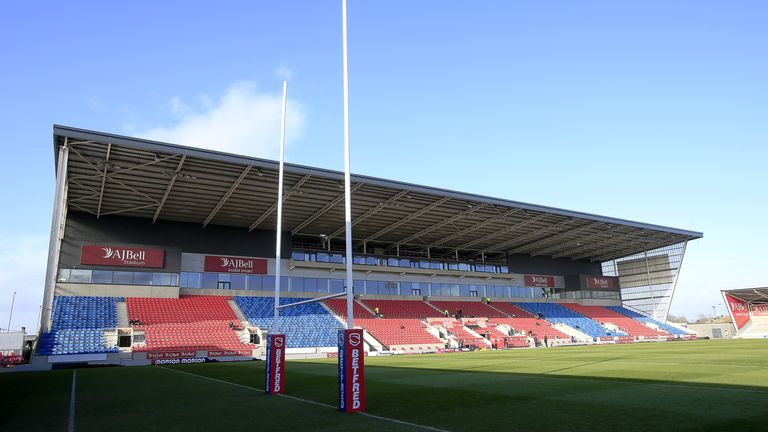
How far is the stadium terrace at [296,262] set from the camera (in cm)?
3272

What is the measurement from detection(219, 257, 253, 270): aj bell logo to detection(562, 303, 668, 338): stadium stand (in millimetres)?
42823

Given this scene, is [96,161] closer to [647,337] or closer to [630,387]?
[630,387]

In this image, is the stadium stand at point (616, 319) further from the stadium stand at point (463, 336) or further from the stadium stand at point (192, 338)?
the stadium stand at point (192, 338)

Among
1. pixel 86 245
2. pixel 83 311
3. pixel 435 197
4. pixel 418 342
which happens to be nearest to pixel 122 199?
Answer: pixel 86 245

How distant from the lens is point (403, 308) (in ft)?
172

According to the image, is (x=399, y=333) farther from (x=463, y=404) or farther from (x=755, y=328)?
(x=755, y=328)

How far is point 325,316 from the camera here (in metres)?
46.6

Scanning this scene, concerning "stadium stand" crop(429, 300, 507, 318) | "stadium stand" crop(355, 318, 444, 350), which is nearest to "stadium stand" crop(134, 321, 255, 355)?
"stadium stand" crop(355, 318, 444, 350)

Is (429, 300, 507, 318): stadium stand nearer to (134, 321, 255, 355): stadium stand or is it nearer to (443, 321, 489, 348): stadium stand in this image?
(443, 321, 489, 348): stadium stand

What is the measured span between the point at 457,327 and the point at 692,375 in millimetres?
36642

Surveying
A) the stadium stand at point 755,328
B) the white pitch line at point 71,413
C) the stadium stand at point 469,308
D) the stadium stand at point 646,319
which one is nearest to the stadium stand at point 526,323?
the stadium stand at point 469,308

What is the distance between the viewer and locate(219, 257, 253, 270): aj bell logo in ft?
147

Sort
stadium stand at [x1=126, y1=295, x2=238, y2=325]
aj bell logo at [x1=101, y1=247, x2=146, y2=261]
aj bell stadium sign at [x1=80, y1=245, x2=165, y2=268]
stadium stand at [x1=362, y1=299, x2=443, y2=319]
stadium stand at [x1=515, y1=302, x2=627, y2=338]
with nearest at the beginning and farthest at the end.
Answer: stadium stand at [x1=126, y1=295, x2=238, y2=325] < aj bell stadium sign at [x1=80, y1=245, x2=165, y2=268] < aj bell logo at [x1=101, y1=247, x2=146, y2=261] < stadium stand at [x1=362, y1=299, x2=443, y2=319] < stadium stand at [x1=515, y1=302, x2=627, y2=338]

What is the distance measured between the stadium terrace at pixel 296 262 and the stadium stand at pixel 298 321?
20 cm
